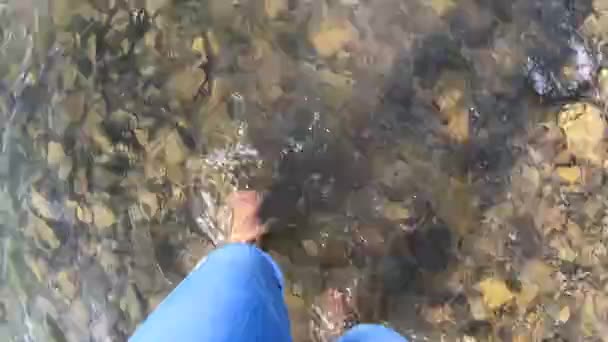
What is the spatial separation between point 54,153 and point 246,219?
0.36 meters

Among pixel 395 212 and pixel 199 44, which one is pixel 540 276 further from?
pixel 199 44

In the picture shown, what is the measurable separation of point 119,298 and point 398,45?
2.05 feet

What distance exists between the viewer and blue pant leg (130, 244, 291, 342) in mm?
572

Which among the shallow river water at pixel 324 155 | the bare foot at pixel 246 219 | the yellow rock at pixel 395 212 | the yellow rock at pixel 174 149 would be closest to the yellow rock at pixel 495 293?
the shallow river water at pixel 324 155

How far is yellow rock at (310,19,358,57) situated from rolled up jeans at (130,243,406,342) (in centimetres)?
37

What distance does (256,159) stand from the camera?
0.96 m

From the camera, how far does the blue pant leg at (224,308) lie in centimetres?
57

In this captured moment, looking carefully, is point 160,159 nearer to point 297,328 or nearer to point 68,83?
point 68,83

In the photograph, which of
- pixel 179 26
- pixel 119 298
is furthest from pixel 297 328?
pixel 179 26

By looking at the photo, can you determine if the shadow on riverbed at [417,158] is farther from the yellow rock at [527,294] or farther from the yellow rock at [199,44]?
the yellow rock at [199,44]

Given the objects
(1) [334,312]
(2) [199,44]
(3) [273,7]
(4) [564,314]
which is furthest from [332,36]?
(4) [564,314]

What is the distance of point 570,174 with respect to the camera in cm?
89

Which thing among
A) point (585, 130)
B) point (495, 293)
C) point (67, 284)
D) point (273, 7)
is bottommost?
point (67, 284)

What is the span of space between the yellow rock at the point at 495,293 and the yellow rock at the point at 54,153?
72cm
